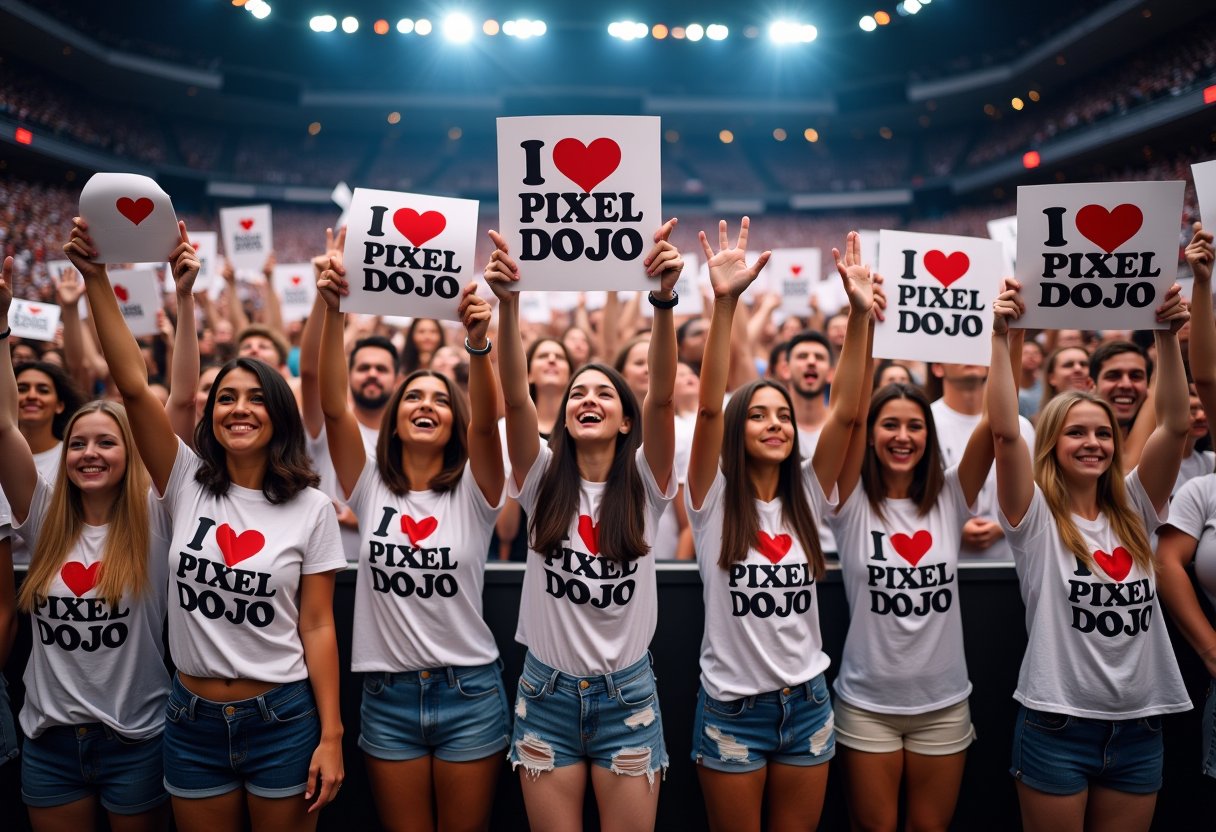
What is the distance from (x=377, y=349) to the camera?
411cm

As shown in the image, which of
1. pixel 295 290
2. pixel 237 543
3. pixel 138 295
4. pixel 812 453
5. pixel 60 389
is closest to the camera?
pixel 237 543

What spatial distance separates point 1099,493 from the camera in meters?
2.95

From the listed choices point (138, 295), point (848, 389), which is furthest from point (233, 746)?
point (138, 295)

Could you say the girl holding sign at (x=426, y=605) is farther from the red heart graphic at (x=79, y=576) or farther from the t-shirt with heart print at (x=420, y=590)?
the red heart graphic at (x=79, y=576)

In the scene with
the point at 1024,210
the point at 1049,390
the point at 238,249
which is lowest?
the point at 1049,390

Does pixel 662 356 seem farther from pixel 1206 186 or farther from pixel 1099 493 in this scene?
pixel 1206 186

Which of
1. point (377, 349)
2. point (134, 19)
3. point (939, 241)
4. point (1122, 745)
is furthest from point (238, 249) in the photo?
point (134, 19)

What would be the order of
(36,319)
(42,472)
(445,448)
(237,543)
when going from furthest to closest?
(36,319) → (42,472) → (445,448) → (237,543)

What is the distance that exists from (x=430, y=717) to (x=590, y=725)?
54 cm

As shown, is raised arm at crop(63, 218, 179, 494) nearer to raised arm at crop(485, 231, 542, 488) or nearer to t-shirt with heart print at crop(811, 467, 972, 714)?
raised arm at crop(485, 231, 542, 488)

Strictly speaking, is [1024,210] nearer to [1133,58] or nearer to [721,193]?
[1133,58]

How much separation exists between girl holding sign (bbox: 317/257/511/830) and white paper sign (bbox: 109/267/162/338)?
327 cm

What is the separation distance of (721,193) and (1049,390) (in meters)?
24.3

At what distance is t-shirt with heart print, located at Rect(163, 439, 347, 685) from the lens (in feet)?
8.29
